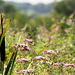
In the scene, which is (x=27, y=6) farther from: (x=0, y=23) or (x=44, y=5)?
(x=0, y=23)

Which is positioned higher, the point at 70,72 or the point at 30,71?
the point at 30,71

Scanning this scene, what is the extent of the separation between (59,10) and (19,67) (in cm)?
3398

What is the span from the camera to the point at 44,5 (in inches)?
6240

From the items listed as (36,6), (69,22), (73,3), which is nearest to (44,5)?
(36,6)

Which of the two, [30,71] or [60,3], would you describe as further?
[60,3]

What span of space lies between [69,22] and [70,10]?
3094 cm

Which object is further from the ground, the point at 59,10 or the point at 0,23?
the point at 0,23

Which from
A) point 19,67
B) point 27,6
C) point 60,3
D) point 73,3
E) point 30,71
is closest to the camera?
point 30,71

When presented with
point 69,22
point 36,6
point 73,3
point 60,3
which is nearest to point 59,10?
point 60,3

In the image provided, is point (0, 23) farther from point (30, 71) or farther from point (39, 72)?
point (39, 72)

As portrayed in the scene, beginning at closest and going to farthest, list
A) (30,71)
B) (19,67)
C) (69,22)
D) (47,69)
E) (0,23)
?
(0,23), (30,71), (47,69), (19,67), (69,22)

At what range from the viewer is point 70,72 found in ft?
9.80

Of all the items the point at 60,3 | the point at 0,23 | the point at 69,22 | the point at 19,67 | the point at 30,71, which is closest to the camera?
the point at 0,23

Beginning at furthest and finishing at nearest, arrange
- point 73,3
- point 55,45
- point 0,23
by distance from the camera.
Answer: point 73,3 < point 55,45 < point 0,23
